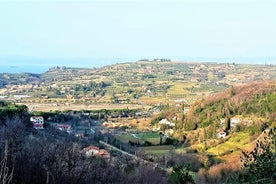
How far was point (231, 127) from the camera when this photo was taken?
44.1 m

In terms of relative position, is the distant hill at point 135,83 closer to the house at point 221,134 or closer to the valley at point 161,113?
the valley at point 161,113

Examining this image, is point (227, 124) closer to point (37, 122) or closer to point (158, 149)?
point (158, 149)

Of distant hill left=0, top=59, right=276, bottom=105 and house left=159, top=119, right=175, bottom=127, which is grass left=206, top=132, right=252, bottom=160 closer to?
house left=159, top=119, right=175, bottom=127

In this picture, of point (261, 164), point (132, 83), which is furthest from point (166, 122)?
point (261, 164)

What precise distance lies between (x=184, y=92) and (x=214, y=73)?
29032mm

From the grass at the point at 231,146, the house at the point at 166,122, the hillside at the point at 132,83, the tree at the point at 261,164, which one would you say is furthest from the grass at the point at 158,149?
the hillside at the point at 132,83

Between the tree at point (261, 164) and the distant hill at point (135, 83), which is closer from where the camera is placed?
the tree at point (261, 164)

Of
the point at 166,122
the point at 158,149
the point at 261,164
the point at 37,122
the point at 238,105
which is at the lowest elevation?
the point at 166,122

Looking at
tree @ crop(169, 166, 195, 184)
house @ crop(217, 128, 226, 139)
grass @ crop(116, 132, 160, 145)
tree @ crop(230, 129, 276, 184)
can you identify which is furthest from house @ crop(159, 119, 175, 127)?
tree @ crop(230, 129, 276, 184)

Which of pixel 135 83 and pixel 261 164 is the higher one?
pixel 261 164

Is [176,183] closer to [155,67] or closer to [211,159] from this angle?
[211,159]

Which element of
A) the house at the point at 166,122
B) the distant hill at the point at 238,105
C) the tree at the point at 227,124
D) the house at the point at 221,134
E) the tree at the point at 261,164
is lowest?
the house at the point at 166,122

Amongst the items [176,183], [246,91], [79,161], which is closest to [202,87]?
[246,91]

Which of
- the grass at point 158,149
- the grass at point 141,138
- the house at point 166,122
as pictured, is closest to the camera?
the grass at point 158,149
